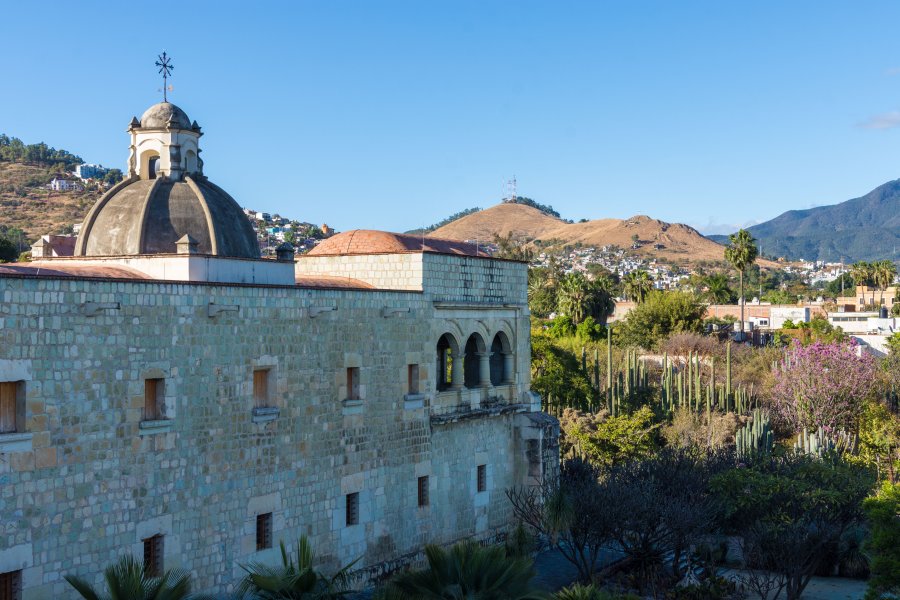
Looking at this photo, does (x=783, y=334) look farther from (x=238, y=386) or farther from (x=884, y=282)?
(x=238, y=386)

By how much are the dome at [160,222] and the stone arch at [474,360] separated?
551 centimetres

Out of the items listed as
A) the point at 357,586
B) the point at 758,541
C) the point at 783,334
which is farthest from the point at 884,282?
the point at 357,586

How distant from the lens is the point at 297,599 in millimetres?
12617

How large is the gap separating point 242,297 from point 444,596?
5293mm

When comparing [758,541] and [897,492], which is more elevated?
[897,492]

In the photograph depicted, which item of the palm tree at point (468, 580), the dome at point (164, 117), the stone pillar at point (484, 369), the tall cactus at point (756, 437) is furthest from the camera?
the tall cactus at point (756, 437)

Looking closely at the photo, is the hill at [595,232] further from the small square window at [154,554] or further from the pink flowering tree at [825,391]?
the small square window at [154,554]

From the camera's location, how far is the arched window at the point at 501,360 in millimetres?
22984

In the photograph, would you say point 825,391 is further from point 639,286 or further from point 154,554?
point 154,554

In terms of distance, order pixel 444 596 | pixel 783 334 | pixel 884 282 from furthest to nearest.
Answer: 1. pixel 884 282
2. pixel 783 334
3. pixel 444 596

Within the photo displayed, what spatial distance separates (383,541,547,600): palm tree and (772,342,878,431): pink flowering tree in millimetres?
25614

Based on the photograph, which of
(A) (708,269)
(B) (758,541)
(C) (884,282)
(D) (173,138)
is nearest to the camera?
(D) (173,138)

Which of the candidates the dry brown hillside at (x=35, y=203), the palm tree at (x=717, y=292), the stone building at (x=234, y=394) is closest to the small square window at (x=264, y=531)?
the stone building at (x=234, y=394)

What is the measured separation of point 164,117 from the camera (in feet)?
64.4
